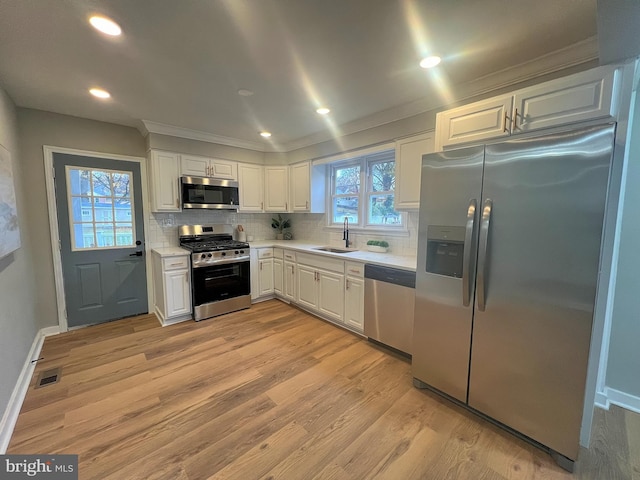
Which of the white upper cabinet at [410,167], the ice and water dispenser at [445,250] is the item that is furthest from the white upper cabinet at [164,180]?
the ice and water dispenser at [445,250]

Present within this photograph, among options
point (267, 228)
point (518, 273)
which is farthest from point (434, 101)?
point (267, 228)

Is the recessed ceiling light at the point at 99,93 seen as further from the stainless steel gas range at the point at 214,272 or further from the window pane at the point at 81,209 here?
the stainless steel gas range at the point at 214,272

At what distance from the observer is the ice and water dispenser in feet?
6.16

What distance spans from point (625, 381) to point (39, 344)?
521 cm

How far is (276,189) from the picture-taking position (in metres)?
4.45

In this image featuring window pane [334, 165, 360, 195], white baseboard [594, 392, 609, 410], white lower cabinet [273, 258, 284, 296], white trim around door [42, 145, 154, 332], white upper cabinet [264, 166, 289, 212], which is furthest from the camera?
white upper cabinet [264, 166, 289, 212]

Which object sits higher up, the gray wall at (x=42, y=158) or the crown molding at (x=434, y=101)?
the crown molding at (x=434, y=101)

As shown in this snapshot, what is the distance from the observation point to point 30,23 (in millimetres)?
1569

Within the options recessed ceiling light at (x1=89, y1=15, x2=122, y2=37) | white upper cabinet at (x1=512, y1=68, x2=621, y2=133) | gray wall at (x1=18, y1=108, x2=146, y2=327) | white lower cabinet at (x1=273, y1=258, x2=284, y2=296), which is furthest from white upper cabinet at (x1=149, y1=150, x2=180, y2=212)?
white upper cabinet at (x1=512, y1=68, x2=621, y2=133)

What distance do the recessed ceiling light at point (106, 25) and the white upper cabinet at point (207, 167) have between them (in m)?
2.05

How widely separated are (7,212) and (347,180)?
3.42m

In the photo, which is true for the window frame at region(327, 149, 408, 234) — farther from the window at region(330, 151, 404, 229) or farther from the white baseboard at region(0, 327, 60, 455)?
the white baseboard at region(0, 327, 60, 455)

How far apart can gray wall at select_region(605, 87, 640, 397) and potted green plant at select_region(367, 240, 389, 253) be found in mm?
1949

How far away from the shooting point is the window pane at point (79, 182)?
10.4ft
